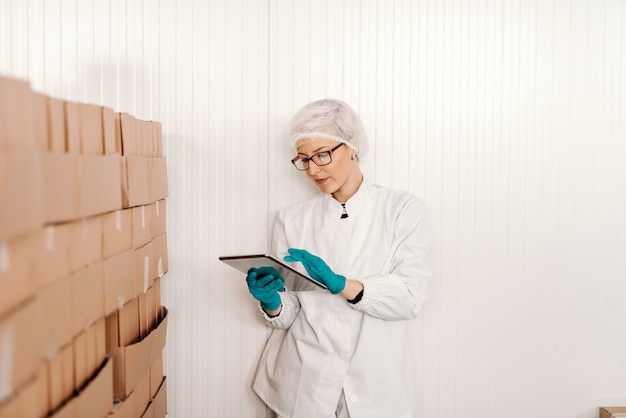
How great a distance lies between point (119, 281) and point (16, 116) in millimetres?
560

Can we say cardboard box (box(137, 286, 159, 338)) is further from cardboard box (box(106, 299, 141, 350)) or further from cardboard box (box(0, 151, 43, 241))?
cardboard box (box(0, 151, 43, 241))

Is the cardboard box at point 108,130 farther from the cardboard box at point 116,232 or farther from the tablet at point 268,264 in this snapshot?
the tablet at point 268,264

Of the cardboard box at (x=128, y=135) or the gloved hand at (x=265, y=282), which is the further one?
the gloved hand at (x=265, y=282)

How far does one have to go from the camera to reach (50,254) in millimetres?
923

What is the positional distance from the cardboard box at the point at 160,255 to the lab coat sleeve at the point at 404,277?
598 mm

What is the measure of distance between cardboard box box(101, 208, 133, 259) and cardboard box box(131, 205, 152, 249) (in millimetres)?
39

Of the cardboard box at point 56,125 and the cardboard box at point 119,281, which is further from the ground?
the cardboard box at point 56,125

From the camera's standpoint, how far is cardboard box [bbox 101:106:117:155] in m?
1.22

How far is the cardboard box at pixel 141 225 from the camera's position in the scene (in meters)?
1.43

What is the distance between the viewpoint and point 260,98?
6.39ft

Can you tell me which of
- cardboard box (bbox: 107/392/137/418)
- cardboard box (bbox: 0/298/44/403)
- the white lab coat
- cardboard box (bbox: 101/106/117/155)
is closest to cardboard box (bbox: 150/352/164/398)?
cardboard box (bbox: 107/392/137/418)

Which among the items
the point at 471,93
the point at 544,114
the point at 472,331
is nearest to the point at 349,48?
the point at 471,93

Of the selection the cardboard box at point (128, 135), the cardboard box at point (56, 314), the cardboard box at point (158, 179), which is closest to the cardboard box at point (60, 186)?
the cardboard box at point (56, 314)

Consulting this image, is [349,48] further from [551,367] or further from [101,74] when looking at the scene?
[551,367]
